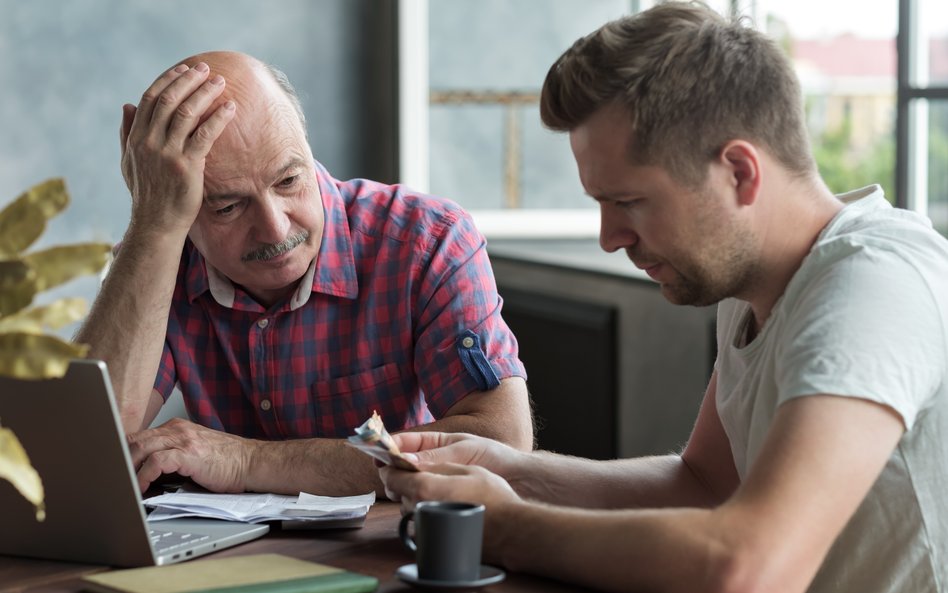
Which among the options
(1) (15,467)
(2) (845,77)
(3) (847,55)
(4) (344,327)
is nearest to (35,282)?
(1) (15,467)

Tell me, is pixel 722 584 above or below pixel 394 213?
below

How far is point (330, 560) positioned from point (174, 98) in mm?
840

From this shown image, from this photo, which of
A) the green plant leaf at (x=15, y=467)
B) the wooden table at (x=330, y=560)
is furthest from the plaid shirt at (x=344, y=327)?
the green plant leaf at (x=15, y=467)

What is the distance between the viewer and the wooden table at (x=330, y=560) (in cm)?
124

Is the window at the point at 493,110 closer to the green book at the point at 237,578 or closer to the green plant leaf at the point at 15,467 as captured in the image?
the green book at the point at 237,578

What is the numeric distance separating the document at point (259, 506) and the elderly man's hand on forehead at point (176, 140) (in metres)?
0.49

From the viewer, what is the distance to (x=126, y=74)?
12.5 ft

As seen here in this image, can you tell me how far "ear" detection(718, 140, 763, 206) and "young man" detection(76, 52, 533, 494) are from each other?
1.93 feet

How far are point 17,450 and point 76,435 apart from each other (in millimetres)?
394

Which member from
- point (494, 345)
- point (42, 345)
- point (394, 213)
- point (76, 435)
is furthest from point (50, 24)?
point (42, 345)

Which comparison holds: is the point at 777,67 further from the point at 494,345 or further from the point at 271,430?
the point at 271,430

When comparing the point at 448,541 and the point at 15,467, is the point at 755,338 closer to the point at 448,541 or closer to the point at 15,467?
the point at 448,541

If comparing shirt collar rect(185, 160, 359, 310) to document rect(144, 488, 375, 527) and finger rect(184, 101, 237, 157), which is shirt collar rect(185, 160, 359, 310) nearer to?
finger rect(184, 101, 237, 157)

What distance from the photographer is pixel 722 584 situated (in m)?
1.12
